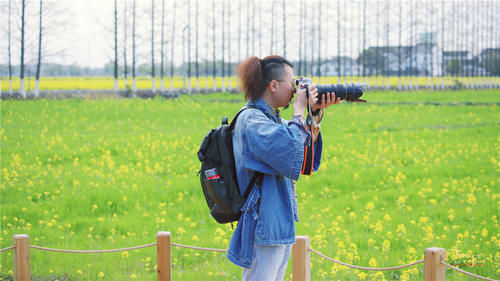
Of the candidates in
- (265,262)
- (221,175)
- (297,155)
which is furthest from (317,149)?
(265,262)

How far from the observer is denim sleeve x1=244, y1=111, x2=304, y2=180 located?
9.41 ft

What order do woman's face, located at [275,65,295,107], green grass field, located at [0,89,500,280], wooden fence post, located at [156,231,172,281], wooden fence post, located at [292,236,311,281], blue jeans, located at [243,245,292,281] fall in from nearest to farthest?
blue jeans, located at [243,245,292,281], woman's face, located at [275,65,295,107], wooden fence post, located at [292,236,311,281], wooden fence post, located at [156,231,172,281], green grass field, located at [0,89,500,280]

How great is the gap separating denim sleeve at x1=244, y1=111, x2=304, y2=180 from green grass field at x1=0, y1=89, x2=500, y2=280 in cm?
254

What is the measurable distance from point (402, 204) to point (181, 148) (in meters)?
6.45

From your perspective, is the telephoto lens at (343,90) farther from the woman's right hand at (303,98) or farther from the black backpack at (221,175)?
the black backpack at (221,175)

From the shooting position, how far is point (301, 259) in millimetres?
3996

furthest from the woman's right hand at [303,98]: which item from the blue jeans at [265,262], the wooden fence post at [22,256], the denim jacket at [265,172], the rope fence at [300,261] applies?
the wooden fence post at [22,256]

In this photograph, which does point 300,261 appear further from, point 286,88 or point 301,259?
point 286,88

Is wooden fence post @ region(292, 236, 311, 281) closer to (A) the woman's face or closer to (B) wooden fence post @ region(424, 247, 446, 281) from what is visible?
Result: (B) wooden fence post @ region(424, 247, 446, 281)

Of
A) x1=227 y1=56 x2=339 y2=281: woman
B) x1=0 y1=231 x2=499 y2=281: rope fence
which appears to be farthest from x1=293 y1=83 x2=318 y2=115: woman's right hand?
x1=0 y1=231 x2=499 y2=281: rope fence

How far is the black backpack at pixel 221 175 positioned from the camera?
2996 millimetres

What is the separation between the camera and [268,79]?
121 inches

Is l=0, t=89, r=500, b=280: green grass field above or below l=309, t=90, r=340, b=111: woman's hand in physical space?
below

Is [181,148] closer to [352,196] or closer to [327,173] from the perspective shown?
[327,173]
